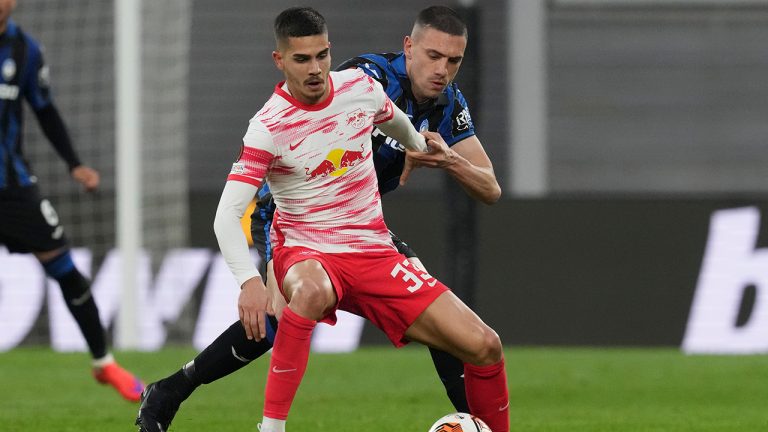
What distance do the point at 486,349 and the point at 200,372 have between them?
120 cm

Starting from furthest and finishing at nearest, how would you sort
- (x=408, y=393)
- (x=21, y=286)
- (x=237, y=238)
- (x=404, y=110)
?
(x=21, y=286) → (x=408, y=393) → (x=404, y=110) → (x=237, y=238)

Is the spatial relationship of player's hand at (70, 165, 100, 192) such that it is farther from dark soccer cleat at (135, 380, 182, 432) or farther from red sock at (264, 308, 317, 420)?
red sock at (264, 308, 317, 420)

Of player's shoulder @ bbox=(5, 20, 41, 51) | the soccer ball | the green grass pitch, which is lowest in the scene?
the green grass pitch

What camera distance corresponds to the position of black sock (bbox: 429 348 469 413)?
5703mm

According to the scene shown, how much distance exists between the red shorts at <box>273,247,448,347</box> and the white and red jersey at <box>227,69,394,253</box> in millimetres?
47

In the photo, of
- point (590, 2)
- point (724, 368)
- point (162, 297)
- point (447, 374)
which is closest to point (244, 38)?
point (590, 2)

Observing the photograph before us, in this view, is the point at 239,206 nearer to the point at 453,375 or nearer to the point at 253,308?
the point at 253,308

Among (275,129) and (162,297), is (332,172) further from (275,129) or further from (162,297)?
(162,297)

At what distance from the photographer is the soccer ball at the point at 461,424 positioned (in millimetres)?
5113

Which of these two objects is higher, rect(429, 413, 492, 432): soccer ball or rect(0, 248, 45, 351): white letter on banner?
rect(429, 413, 492, 432): soccer ball

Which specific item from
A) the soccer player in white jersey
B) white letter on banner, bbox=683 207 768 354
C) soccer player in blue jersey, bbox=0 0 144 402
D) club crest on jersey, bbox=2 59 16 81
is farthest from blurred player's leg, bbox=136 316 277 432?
white letter on banner, bbox=683 207 768 354

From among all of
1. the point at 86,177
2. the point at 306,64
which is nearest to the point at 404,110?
the point at 306,64

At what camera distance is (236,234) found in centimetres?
485

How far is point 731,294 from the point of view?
36.3ft
